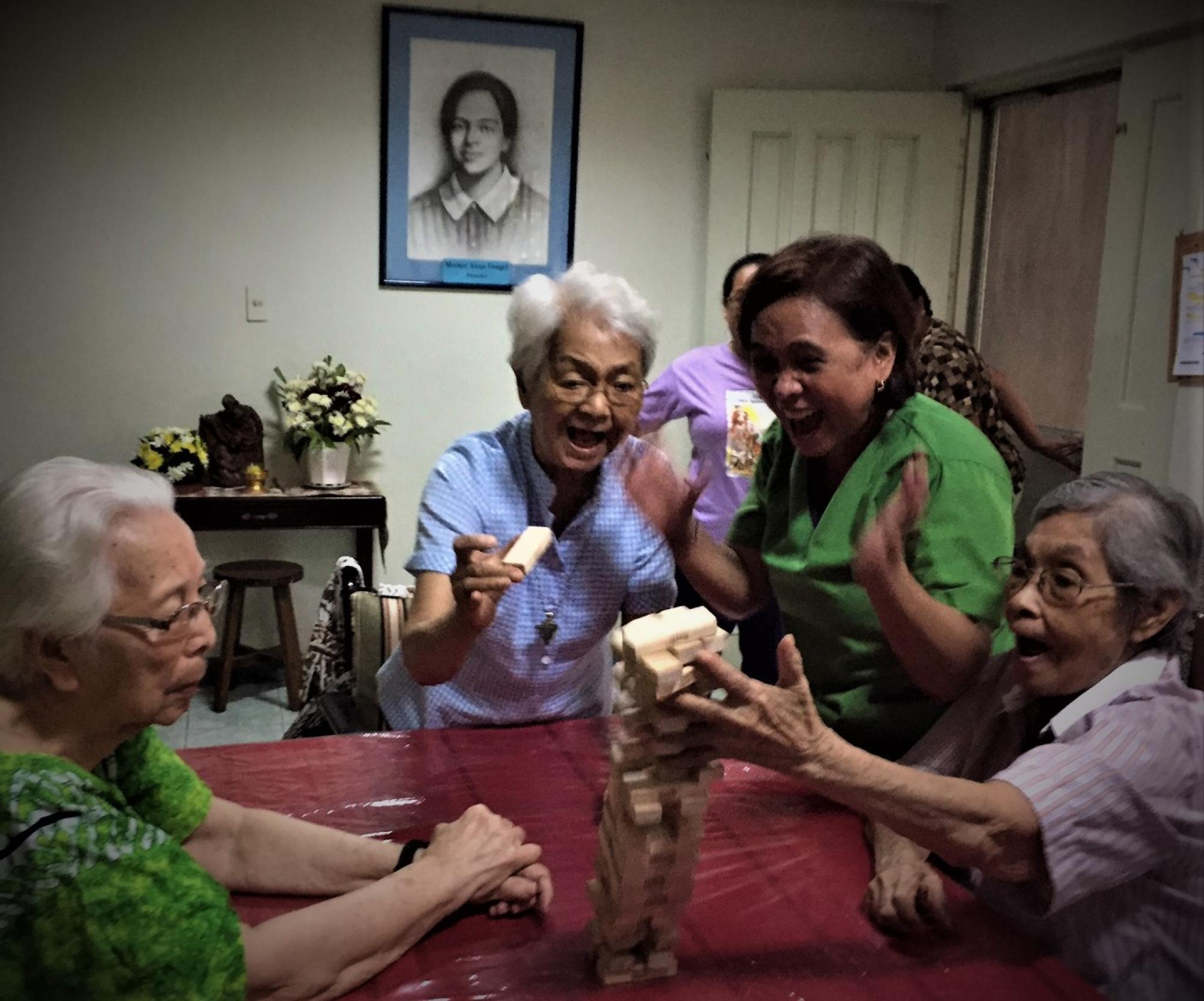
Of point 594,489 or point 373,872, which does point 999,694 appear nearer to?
point 594,489

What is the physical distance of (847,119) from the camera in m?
3.94

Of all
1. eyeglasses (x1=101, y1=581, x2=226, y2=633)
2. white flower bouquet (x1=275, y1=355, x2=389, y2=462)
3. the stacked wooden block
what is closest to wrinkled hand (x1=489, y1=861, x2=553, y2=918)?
the stacked wooden block

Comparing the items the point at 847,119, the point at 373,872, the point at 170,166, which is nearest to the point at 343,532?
the point at 170,166

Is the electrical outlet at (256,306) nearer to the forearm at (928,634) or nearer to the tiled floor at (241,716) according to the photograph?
the tiled floor at (241,716)

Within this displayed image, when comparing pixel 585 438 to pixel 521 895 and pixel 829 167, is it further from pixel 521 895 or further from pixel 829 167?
pixel 829 167

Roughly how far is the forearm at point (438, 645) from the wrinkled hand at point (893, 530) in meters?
0.53

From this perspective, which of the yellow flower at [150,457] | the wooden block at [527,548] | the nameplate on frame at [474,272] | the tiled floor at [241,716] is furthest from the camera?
the nameplate on frame at [474,272]

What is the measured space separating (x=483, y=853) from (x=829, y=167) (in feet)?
11.1

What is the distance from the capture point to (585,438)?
5.22ft

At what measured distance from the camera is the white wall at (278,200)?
3559 mm

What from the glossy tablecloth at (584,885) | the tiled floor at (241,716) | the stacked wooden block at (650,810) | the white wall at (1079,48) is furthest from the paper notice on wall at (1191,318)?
the tiled floor at (241,716)

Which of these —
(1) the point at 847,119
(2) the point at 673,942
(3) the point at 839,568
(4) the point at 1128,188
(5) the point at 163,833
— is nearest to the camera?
(5) the point at 163,833

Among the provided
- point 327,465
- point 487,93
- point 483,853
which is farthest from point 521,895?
point 487,93

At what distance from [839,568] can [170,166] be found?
10.3 ft
